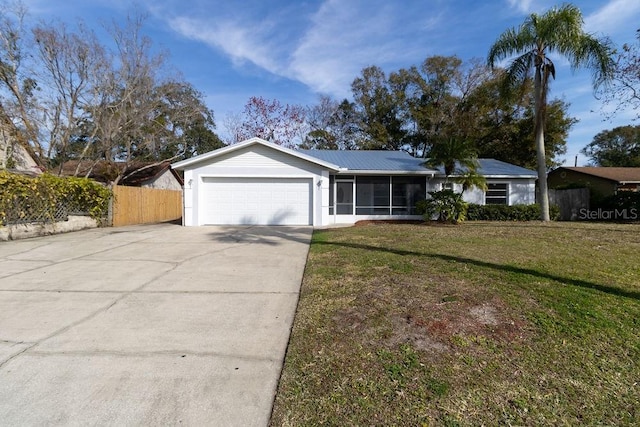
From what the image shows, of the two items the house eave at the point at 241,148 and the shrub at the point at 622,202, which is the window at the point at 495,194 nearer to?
the shrub at the point at 622,202

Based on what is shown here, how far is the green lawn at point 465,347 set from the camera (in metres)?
2.30

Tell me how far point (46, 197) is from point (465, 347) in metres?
12.8

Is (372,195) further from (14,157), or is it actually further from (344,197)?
(14,157)

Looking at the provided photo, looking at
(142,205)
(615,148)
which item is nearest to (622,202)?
(142,205)

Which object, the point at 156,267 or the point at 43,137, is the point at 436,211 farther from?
the point at 43,137

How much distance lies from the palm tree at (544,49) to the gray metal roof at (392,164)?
2.98m

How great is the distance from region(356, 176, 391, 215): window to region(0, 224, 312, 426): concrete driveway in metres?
9.88

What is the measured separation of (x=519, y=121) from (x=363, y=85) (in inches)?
509

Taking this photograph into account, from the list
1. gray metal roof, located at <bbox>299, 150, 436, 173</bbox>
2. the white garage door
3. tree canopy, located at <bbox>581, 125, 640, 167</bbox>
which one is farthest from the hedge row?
tree canopy, located at <bbox>581, 125, 640, 167</bbox>

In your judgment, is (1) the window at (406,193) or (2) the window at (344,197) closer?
(2) the window at (344,197)

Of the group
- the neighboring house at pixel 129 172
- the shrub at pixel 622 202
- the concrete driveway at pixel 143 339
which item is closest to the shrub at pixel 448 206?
the concrete driveway at pixel 143 339

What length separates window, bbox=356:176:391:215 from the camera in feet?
53.7

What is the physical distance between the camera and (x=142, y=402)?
2.44m

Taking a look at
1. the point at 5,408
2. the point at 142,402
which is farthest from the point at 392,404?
the point at 5,408
